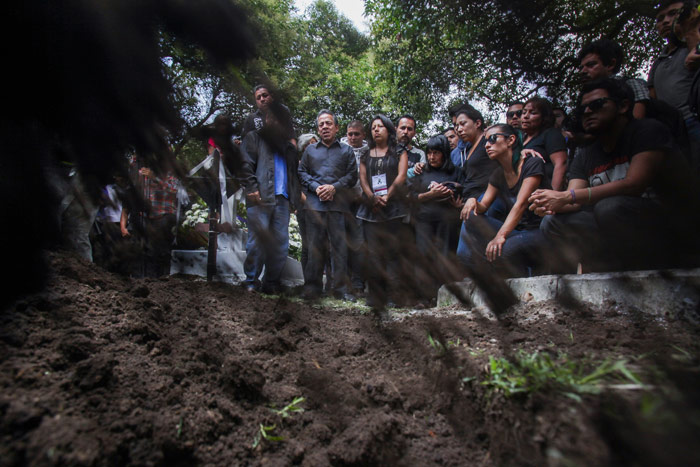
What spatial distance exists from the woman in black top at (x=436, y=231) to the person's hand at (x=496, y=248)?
835mm

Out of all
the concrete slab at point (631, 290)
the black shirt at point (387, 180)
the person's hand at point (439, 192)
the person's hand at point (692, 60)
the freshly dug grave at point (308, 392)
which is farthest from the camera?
the black shirt at point (387, 180)

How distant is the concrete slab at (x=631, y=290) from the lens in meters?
1.62

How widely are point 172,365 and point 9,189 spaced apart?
0.75 metres

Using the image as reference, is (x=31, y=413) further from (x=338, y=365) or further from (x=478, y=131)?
(x=478, y=131)

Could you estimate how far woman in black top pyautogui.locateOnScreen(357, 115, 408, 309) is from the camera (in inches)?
151

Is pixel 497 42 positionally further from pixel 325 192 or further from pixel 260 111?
pixel 260 111

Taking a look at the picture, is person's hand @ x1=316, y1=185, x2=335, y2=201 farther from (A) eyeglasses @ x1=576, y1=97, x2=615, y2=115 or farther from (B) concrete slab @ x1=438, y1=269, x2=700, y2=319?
(A) eyeglasses @ x1=576, y1=97, x2=615, y2=115

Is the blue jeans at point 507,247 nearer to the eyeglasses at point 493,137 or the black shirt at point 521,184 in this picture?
the black shirt at point 521,184

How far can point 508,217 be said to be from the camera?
2.80 m

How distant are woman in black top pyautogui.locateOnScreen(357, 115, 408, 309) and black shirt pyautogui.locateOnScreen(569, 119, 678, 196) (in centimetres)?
164

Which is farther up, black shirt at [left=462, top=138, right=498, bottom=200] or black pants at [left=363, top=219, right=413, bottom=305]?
black shirt at [left=462, top=138, right=498, bottom=200]

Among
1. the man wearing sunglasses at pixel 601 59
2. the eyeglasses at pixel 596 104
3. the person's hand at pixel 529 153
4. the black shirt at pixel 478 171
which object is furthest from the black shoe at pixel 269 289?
the man wearing sunglasses at pixel 601 59

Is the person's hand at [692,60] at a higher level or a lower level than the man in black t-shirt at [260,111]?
higher

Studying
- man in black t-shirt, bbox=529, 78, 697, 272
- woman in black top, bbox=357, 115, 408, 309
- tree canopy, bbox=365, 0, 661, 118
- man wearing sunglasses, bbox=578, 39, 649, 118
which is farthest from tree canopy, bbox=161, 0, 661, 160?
man in black t-shirt, bbox=529, 78, 697, 272
